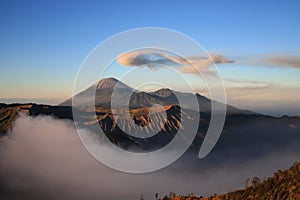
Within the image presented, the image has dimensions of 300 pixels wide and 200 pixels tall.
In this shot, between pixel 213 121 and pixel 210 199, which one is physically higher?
pixel 213 121

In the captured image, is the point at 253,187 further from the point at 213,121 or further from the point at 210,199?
the point at 213,121

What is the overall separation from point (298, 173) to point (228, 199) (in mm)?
31382

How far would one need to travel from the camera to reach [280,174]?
122188mm

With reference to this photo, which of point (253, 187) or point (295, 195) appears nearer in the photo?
point (295, 195)

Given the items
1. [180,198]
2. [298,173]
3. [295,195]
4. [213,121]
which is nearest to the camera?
[213,121]

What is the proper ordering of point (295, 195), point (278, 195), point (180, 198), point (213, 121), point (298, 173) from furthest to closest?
1. point (298, 173)
2. point (180, 198)
3. point (278, 195)
4. point (295, 195)
5. point (213, 121)

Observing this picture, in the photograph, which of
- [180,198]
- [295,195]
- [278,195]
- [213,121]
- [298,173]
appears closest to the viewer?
[213,121]

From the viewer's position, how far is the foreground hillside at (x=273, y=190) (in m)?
97.4

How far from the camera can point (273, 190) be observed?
105312mm

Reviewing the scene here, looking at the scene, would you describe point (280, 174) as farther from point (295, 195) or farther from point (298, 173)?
point (295, 195)

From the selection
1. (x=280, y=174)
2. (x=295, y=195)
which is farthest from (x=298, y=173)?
(x=295, y=195)

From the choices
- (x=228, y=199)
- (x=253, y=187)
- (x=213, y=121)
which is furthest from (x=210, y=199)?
(x=213, y=121)

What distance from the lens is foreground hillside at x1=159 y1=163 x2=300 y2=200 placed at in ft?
320

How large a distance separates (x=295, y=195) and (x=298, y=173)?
2748 cm
